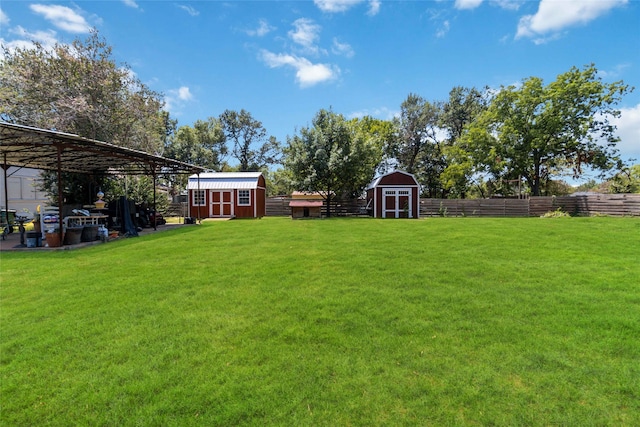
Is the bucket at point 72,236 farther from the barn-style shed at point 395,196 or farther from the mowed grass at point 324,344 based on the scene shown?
the barn-style shed at point 395,196

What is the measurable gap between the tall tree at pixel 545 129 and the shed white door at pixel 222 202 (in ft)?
68.4

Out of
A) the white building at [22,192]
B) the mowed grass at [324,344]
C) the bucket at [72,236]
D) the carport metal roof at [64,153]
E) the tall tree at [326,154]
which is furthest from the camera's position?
the white building at [22,192]

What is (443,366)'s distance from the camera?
260 centimetres

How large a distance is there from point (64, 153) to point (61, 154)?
190 millimetres

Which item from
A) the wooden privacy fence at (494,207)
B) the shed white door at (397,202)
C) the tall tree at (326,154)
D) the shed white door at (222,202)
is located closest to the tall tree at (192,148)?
the shed white door at (222,202)

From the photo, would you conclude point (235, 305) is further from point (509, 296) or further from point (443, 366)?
point (509, 296)

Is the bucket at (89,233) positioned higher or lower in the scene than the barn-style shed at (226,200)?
lower

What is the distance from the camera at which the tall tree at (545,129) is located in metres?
23.9

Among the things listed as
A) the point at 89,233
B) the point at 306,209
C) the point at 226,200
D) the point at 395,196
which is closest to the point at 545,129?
the point at 395,196

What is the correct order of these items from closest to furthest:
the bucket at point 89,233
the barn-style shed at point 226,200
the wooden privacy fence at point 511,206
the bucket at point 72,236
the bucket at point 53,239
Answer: the bucket at point 53,239 → the bucket at point 72,236 → the bucket at point 89,233 → the wooden privacy fence at point 511,206 → the barn-style shed at point 226,200

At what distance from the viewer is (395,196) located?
2023cm

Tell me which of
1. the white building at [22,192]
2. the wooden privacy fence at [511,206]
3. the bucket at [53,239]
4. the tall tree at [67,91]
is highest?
the tall tree at [67,91]

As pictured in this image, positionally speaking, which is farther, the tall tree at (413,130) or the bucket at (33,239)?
the tall tree at (413,130)

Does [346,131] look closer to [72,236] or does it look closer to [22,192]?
[72,236]
